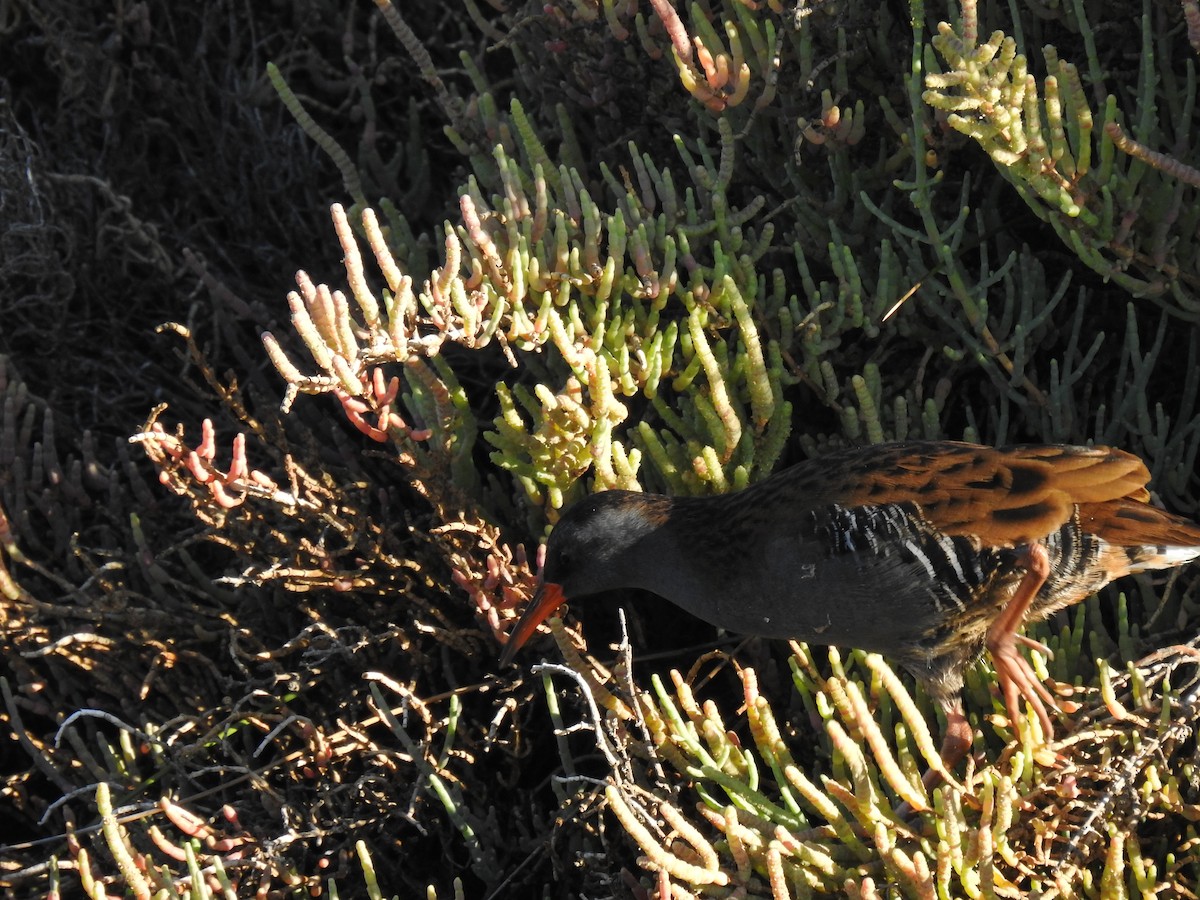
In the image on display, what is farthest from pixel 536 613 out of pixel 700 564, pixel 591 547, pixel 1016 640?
pixel 1016 640

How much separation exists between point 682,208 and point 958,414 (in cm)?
81

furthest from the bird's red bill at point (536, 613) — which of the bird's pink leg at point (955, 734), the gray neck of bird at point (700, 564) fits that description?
the bird's pink leg at point (955, 734)

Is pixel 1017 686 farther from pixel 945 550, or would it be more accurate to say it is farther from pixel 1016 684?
pixel 945 550

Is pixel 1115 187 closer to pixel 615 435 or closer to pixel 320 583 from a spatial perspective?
pixel 615 435

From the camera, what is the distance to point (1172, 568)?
9.03ft

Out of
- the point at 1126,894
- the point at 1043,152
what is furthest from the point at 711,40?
the point at 1126,894

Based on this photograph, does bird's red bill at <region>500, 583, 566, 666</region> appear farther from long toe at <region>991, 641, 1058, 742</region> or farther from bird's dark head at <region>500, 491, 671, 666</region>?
long toe at <region>991, 641, 1058, 742</region>

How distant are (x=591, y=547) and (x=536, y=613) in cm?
18

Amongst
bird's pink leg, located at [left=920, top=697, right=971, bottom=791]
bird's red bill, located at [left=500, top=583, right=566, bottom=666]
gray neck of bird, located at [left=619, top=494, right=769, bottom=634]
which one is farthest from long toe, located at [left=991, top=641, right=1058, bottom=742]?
bird's red bill, located at [left=500, top=583, right=566, bottom=666]

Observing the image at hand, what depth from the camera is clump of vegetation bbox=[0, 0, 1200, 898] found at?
2.45 metres

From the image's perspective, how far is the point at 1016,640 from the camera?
2438mm

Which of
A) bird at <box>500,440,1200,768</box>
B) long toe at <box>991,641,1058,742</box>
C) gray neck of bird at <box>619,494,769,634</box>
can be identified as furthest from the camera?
gray neck of bird at <box>619,494,769,634</box>

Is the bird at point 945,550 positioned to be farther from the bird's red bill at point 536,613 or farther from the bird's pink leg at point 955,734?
the bird's red bill at point 536,613

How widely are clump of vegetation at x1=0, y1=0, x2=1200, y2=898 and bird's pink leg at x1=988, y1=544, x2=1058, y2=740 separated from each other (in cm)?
7
